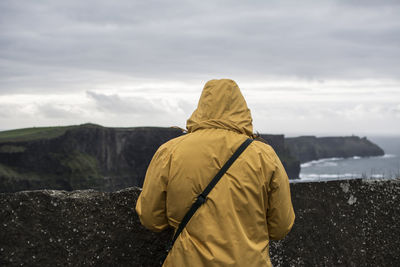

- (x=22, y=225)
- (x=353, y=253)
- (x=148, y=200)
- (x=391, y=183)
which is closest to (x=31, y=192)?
(x=22, y=225)

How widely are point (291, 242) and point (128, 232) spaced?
1.54m

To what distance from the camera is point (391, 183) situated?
4.16 meters

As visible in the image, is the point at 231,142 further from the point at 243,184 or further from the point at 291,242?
the point at 291,242

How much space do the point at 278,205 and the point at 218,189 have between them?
45cm

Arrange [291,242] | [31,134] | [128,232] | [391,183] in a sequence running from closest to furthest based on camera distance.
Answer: [128,232], [291,242], [391,183], [31,134]

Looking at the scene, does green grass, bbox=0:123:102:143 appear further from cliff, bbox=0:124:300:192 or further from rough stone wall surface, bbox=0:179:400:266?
rough stone wall surface, bbox=0:179:400:266

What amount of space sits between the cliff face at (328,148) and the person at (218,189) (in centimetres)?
16665

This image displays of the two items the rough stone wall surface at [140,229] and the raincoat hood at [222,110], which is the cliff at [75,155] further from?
the raincoat hood at [222,110]

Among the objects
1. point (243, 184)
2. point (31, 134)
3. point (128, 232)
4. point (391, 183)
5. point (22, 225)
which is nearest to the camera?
point (243, 184)

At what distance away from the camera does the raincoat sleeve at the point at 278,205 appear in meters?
2.62

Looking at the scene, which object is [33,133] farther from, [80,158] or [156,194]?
[156,194]

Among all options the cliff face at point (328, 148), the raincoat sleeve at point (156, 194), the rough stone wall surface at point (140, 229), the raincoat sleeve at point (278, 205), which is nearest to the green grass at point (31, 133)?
the rough stone wall surface at point (140, 229)

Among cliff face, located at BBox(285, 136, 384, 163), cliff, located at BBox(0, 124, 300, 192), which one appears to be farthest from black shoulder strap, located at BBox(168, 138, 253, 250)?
cliff face, located at BBox(285, 136, 384, 163)

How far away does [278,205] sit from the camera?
2.66 metres
